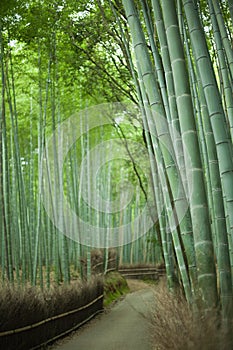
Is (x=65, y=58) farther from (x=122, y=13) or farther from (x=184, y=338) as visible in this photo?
(x=184, y=338)

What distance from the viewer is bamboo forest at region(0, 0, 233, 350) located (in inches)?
109

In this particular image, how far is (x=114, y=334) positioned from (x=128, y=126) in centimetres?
782

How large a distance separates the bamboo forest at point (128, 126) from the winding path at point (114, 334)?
0.30 meters

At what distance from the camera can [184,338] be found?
218cm

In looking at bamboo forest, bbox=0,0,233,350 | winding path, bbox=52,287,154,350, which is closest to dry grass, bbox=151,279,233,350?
bamboo forest, bbox=0,0,233,350

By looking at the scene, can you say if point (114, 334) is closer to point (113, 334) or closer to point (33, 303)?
point (113, 334)

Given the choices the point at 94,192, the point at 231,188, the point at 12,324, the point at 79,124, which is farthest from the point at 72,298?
the point at 94,192

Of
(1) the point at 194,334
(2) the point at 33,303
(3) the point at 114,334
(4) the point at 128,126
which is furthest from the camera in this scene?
(4) the point at 128,126

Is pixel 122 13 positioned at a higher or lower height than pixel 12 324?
higher

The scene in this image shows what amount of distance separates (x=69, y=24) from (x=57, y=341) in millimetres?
4134

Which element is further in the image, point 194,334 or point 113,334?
point 113,334

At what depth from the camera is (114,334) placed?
4.74 metres

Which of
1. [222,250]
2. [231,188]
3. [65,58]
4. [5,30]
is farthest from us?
[65,58]

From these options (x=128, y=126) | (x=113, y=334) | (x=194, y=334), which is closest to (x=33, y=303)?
(x=113, y=334)
